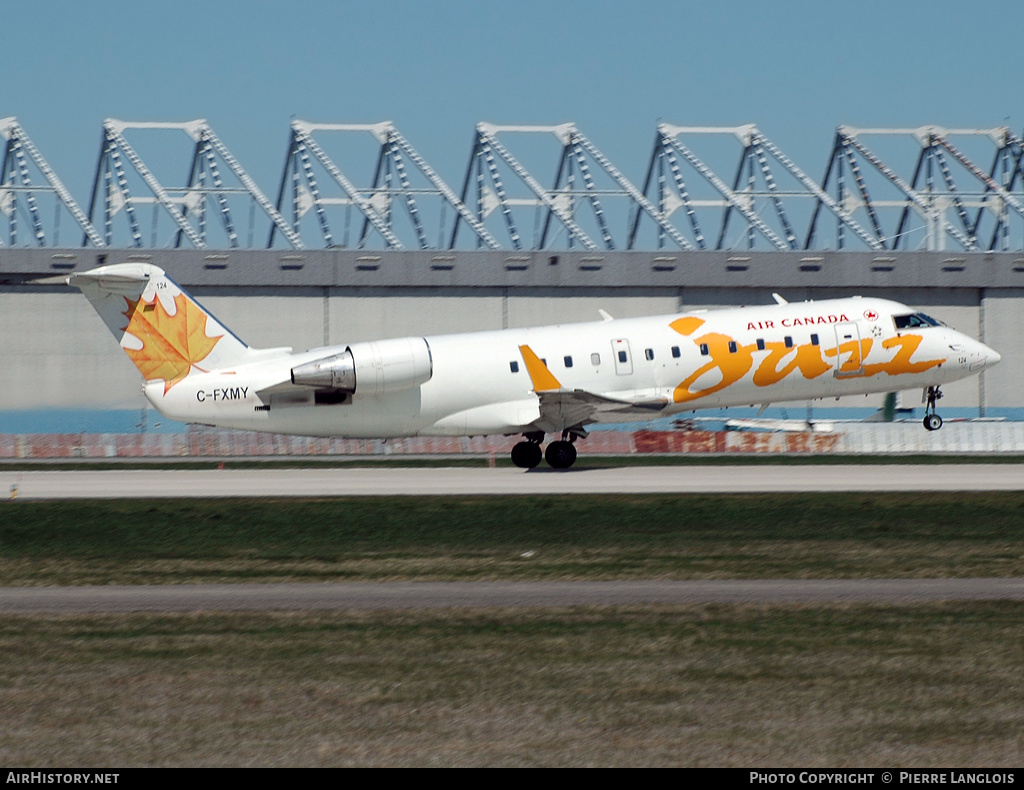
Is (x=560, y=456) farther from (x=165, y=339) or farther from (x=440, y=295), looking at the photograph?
(x=440, y=295)

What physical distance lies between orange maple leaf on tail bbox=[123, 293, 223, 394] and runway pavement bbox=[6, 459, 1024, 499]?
9.72 feet

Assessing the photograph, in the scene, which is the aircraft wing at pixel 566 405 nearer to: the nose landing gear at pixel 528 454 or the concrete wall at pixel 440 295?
the nose landing gear at pixel 528 454

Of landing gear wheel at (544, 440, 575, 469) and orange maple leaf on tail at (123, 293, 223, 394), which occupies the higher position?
orange maple leaf on tail at (123, 293, 223, 394)

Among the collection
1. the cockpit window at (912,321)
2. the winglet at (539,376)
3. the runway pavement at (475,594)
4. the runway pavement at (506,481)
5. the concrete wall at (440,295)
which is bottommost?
the runway pavement at (475,594)

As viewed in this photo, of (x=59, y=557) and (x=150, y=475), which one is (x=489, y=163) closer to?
(x=150, y=475)

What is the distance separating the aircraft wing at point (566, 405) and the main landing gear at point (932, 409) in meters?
7.46

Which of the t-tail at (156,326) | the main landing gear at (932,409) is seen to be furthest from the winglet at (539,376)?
the main landing gear at (932,409)

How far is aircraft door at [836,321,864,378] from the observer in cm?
3403

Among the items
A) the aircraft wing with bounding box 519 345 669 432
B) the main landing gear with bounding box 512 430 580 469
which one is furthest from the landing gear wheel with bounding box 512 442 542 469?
the aircraft wing with bounding box 519 345 669 432

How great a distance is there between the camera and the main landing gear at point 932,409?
34375 millimetres

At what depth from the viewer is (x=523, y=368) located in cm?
3359

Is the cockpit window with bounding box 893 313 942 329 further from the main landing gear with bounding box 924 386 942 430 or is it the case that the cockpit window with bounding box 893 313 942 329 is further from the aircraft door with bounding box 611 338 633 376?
the aircraft door with bounding box 611 338 633 376

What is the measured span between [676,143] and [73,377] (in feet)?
177
